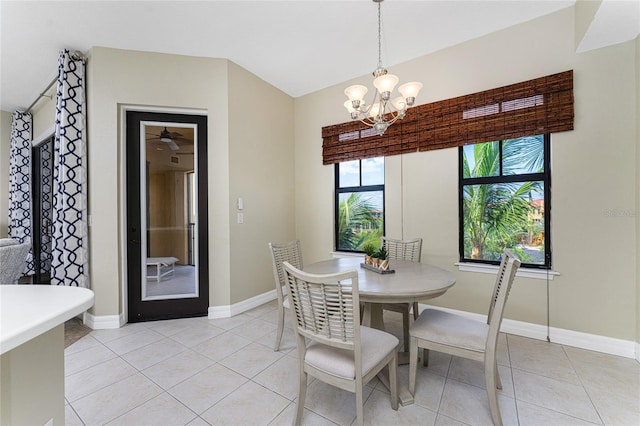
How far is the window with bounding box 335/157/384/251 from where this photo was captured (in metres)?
3.62

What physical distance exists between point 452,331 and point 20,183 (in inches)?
261

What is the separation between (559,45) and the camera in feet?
8.14

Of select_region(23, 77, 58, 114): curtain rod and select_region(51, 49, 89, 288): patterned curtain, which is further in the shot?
select_region(23, 77, 58, 114): curtain rod

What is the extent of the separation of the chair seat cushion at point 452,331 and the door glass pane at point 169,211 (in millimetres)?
2595

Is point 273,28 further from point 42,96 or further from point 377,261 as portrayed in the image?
point 42,96

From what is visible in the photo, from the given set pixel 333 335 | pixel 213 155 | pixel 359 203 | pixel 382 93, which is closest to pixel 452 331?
pixel 333 335

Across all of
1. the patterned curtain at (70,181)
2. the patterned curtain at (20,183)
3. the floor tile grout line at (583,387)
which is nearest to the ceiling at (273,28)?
the patterned curtain at (70,181)

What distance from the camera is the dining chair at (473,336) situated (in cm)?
154

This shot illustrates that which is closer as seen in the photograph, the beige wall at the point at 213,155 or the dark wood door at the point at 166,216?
the beige wall at the point at 213,155

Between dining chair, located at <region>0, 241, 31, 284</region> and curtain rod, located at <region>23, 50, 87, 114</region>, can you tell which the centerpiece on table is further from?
curtain rod, located at <region>23, 50, 87, 114</region>

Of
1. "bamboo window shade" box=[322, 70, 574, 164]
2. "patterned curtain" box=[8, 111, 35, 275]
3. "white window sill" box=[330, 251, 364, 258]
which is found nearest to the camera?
"bamboo window shade" box=[322, 70, 574, 164]

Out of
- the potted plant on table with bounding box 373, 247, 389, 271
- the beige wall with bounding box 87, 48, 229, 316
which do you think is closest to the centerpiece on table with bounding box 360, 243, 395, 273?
the potted plant on table with bounding box 373, 247, 389, 271

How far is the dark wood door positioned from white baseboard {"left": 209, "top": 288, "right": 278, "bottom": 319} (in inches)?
6.7

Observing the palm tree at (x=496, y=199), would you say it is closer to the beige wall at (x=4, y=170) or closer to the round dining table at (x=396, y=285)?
the round dining table at (x=396, y=285)
